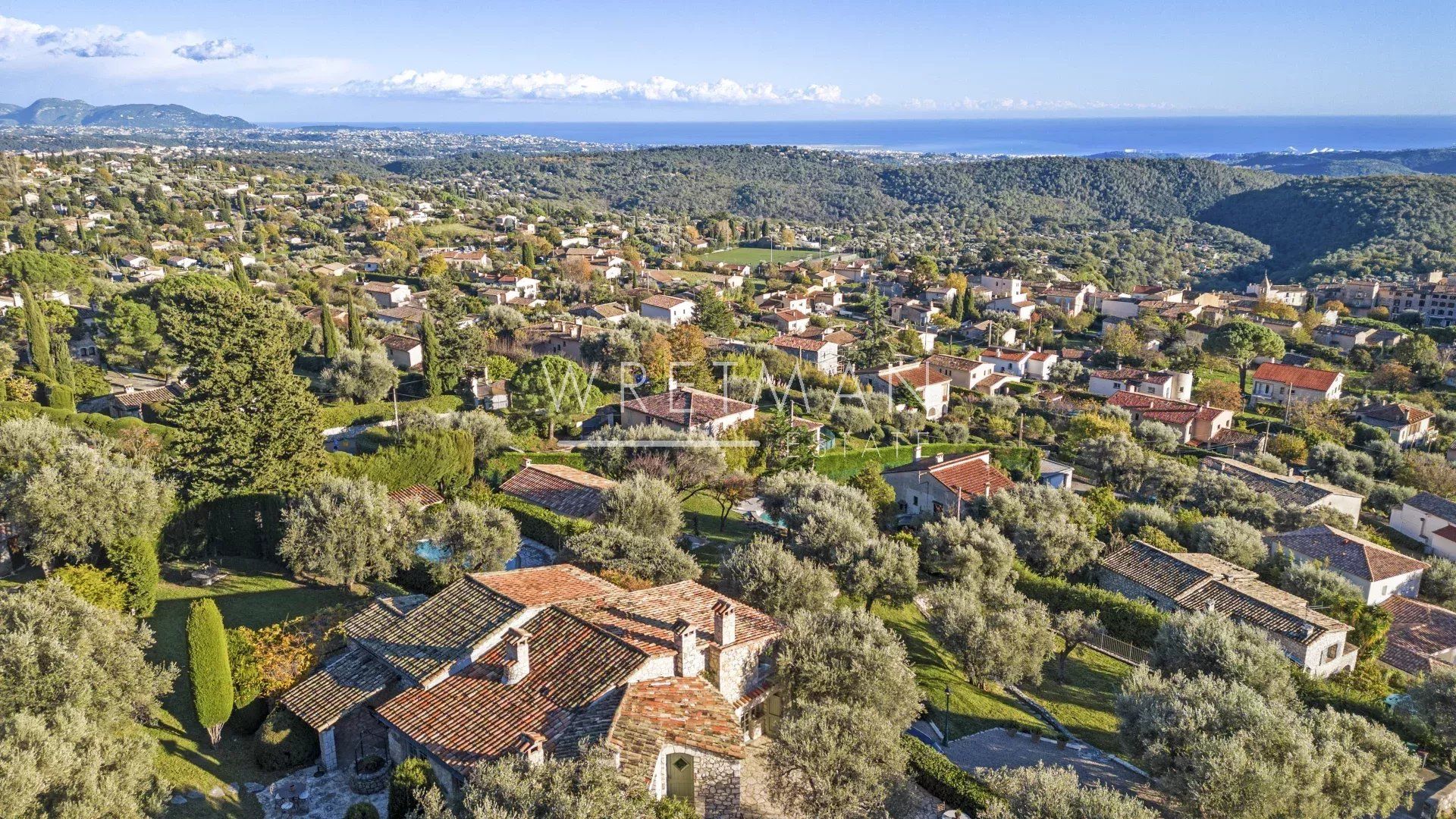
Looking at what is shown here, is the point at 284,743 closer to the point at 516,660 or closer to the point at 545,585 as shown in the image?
the point at 516,660

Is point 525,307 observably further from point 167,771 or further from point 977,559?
point 167,771

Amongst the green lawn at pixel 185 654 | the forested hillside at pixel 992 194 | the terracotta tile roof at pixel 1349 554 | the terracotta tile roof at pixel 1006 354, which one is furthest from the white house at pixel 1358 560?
the forested hillside at pixel 992 194

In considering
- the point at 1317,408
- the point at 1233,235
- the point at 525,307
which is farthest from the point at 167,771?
the point at 1233,235

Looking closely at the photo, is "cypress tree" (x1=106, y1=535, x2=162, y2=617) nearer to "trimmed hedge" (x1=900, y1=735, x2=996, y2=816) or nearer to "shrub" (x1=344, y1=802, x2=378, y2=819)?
"shrub" (x1=344, y1=802, x2=378, y2=819)

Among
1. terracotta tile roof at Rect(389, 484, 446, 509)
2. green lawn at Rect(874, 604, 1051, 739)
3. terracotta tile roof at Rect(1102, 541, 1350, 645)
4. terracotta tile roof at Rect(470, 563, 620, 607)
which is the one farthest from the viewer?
terracotta tile roof at Rect(389, 484, 446, 509)

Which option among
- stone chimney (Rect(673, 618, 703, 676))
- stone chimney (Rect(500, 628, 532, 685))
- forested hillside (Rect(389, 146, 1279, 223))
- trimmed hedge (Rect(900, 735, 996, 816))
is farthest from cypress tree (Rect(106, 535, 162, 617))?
forested hillside (Rect(389, 146, 1279, 223))

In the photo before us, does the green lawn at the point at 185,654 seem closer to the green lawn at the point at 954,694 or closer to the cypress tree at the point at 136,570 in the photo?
the cypress tree at the point at 136,570
